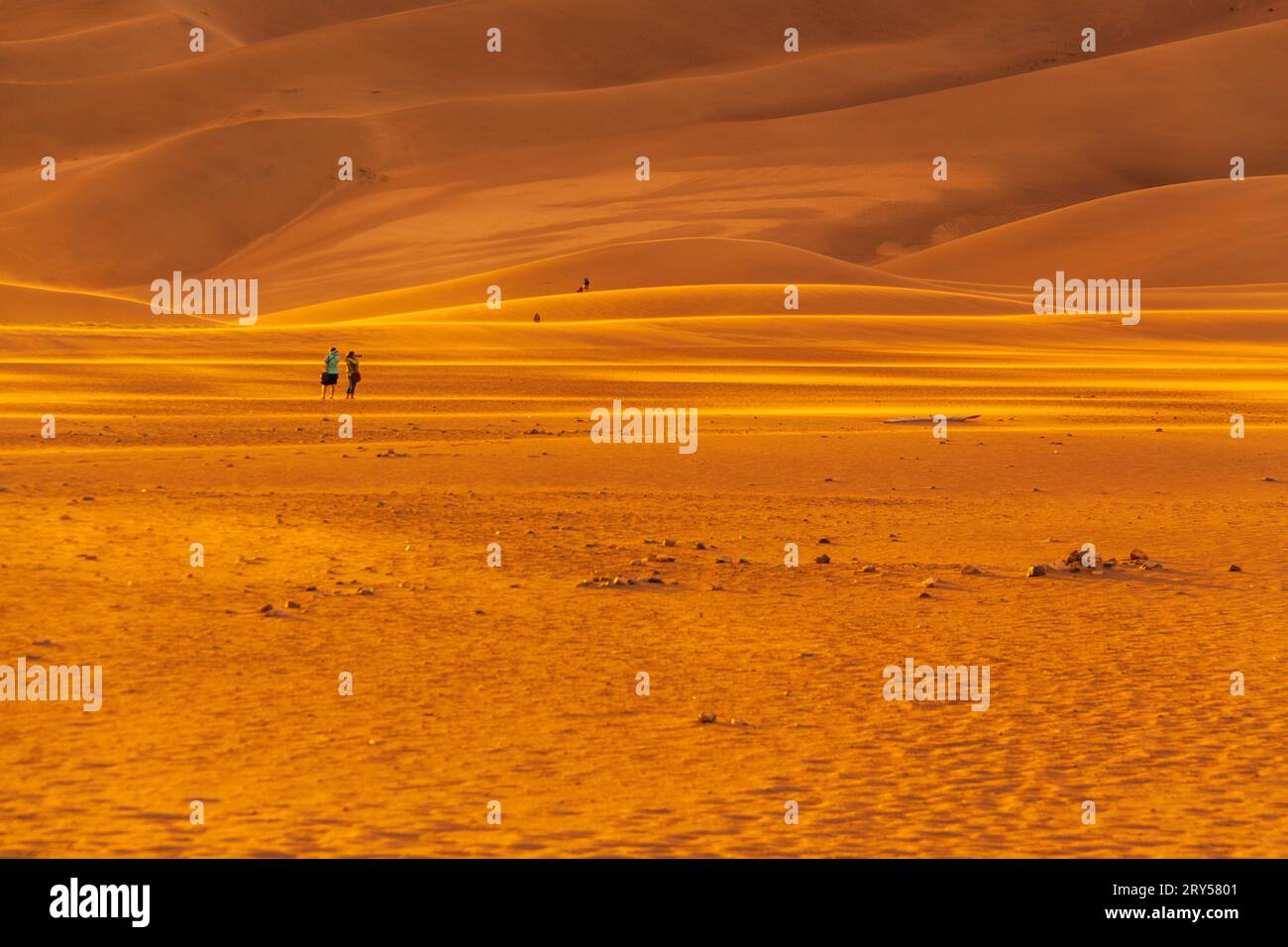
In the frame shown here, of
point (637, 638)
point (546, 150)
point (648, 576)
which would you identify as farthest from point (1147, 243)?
point (637, 638)

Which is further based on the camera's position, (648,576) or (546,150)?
(546,150)

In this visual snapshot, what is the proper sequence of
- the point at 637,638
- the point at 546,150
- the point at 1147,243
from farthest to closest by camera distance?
1. the point at 546,150
2. the point at 1147,243
3. the point at 637,638

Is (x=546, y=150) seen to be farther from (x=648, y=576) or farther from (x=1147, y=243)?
(x=648, y=576)

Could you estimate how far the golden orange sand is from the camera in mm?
7641

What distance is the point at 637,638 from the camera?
447 inches

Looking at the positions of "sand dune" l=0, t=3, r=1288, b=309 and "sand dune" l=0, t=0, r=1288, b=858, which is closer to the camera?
"sand dune" l=0, t=0, r=1288, b=858

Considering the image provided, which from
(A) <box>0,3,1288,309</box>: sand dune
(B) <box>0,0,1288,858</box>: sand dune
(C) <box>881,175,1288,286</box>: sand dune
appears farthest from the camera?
(A) <box>0,3,1288,309</box>: sand dune

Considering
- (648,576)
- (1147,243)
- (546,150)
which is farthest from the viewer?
(546,150)

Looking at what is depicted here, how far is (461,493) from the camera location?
18.2 metres

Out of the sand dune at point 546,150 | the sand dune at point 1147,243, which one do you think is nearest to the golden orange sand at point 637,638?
the sand dune at point 1147,243

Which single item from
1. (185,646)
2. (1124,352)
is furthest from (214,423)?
(1124,352)

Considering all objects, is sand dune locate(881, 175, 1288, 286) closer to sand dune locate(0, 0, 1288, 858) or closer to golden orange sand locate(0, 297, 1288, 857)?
sand dune locate(0, 0, 1288, 858)

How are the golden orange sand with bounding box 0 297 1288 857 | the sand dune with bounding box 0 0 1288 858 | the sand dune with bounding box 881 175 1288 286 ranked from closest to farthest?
the golden orange sand with bounding box 0 297 1288 857 < the sand dune with bounding box 0 0 1288 858 < the sand dune with bounding box 881 175 1288 286

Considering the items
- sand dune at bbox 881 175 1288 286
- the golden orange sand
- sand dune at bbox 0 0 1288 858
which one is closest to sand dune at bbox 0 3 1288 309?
sand dune at bbox 881 175 1288 286
